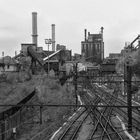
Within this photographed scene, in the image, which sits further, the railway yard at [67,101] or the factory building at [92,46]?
the factory building at [92,46]

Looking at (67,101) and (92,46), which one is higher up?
(92,46)

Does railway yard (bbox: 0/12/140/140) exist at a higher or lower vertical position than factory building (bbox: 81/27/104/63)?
lower

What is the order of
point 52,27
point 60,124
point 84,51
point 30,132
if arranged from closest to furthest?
point 30,132
point 60,124
point 52,27
point 84,51

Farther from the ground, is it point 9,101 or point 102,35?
point 102,35

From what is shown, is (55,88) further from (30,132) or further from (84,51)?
(84,51)

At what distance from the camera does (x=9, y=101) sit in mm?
27703

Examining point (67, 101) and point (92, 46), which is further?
point (92, 46)

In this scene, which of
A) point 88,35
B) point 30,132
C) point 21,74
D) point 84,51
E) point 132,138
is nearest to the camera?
point 132,138

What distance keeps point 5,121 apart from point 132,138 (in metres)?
6.36

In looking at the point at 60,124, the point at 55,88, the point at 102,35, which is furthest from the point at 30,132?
the point at 102,35

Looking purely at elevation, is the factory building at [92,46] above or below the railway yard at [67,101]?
above

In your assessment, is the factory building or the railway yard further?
the factory building

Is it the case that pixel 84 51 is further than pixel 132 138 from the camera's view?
Yes

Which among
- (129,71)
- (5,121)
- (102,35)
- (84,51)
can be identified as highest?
(102,35)
